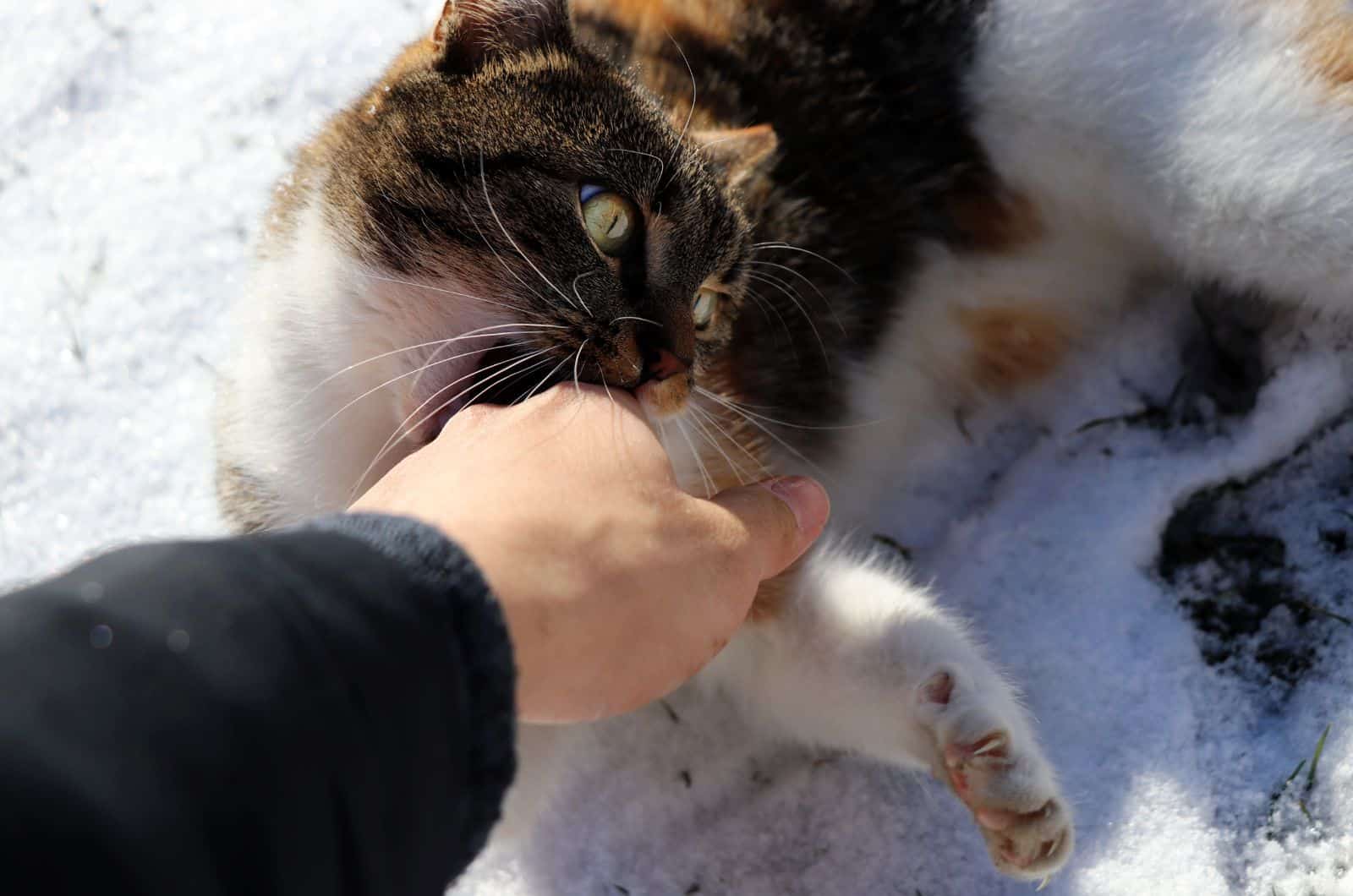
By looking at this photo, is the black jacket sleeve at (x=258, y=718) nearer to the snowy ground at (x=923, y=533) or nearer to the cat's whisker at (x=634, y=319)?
the cat's whisker at (x=634, y=319)

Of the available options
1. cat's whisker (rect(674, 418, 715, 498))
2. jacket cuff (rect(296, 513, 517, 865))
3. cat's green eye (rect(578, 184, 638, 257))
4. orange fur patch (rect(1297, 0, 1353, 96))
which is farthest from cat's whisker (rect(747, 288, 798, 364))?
jacket cuff (rect(296, 513, 517, 865))

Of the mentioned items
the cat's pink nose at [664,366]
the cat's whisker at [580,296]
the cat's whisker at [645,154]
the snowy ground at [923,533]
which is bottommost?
the snowy ground at [923,533]

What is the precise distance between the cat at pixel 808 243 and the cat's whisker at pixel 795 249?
0.07 ft

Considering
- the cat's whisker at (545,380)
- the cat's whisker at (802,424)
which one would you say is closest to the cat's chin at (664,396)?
the cat's whisker at (545,380)

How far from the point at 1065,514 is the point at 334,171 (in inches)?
61.5

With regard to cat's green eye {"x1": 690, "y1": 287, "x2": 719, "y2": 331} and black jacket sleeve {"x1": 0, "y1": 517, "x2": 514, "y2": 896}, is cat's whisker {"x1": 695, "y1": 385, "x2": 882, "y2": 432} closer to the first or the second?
cat's green eye {"x1": 690, "y1": 287, "x2": 719, "y2": 331}

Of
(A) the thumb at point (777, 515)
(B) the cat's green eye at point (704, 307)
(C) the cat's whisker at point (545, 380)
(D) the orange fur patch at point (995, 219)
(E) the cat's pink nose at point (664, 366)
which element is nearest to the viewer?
(A) the thumb at point (777, 515)

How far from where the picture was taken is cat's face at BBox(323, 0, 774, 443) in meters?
1.44

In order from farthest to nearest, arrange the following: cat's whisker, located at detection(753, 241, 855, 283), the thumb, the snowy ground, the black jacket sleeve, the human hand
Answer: cat's whisker, located at detection(753, 241, 855, 283) < the snowy ground < the thumb < the human hand < the black jacket sleeve

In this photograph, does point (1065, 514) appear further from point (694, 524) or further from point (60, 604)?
point (60, 604)

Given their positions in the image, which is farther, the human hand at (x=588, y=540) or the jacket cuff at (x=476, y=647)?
the human hand at (x=588, y=540)

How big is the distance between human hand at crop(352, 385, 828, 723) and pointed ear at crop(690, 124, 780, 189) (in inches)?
28.0

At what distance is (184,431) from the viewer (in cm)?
240

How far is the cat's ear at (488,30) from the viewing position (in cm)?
157
